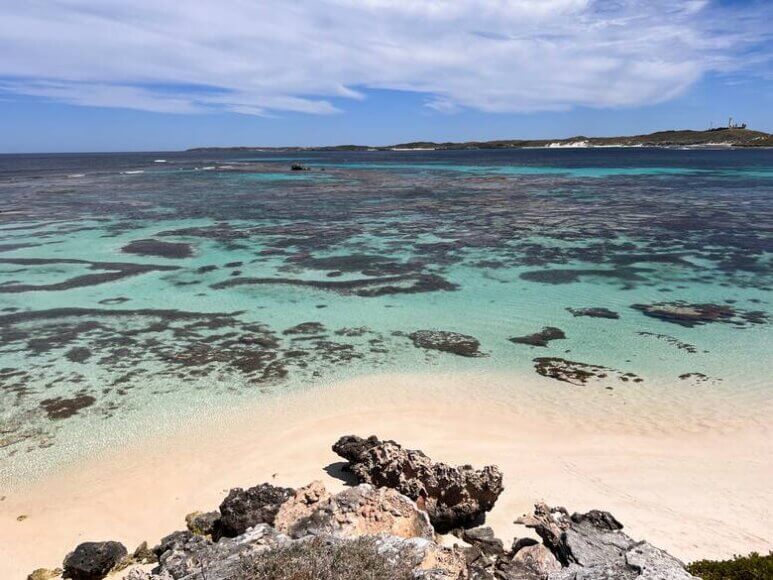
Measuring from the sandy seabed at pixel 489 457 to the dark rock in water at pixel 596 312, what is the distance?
4949mm

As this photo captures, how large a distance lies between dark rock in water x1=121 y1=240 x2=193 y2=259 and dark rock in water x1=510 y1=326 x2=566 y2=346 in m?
17.4

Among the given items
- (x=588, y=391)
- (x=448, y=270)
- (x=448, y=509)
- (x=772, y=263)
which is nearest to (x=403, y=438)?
(x=448, y=509)

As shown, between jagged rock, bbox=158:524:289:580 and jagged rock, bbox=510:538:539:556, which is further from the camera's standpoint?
jagged rock, bbox=510:538:539:556

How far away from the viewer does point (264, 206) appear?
45.5 metres

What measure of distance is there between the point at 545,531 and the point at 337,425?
16.4 ft

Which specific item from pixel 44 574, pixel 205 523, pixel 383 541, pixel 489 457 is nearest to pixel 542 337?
pixel 489 457

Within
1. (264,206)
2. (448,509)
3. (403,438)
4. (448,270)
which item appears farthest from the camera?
(264,206)

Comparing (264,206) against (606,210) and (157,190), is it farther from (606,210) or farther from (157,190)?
(606,210)

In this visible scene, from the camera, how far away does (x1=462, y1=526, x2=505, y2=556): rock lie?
7.16m

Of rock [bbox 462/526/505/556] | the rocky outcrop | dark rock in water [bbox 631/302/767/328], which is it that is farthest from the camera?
dark rock in water [bbox 631/302/767/328]

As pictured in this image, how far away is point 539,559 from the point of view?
6.51 metres

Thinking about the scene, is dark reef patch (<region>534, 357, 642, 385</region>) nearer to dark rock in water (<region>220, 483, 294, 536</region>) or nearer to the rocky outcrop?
the rocky outcrop

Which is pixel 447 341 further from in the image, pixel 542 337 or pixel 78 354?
pixel 78 354

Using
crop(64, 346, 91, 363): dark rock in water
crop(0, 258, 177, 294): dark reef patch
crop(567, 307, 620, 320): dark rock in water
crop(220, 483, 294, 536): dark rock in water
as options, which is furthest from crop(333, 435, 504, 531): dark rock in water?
crop(0, 258, 177, 294): dark reef patch
